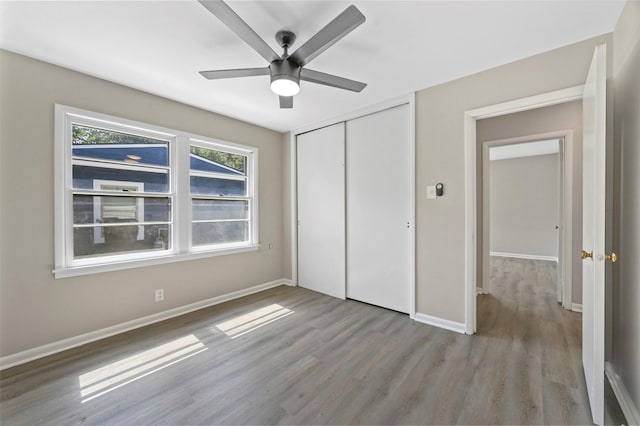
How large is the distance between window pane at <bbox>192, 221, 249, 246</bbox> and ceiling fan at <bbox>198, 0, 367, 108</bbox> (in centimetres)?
206

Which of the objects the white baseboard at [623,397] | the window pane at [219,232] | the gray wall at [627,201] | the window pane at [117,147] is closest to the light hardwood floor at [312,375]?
the white baseboard at [623,397]

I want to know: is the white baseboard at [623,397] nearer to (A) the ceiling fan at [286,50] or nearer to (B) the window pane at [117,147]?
(A) the ceiling fan at [286,50]

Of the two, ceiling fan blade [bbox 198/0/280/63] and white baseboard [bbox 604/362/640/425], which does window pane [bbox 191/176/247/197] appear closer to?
ceiling fan blade [bbox 198/0/280/63]

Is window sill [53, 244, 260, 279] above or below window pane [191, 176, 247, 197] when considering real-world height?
below

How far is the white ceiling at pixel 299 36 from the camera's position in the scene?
66.8 inches

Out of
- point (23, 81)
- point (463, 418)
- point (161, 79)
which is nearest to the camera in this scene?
point (463, 418)

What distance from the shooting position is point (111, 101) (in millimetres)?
2635

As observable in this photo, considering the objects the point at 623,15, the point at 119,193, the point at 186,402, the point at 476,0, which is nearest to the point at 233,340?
the point at 186,402

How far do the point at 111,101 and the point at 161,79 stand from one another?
0.57 m

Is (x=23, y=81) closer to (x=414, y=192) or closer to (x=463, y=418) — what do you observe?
(x=414, y=192)

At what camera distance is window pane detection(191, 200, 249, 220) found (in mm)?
3394

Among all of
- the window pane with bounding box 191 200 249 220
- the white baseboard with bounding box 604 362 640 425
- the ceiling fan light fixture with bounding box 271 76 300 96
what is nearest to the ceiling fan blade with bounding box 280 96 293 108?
the ceiling fan light fixture with bounding box 271 76 300 96

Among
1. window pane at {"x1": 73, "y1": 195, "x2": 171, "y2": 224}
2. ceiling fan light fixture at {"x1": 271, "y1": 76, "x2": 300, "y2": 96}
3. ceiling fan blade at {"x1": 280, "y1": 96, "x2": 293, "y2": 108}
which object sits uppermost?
ceiling fan blade at {"x1": 280, "y1": 96, "x2": 293, "y2": 108}

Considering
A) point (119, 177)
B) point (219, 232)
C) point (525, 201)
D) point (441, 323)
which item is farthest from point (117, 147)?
point (525, 201)
